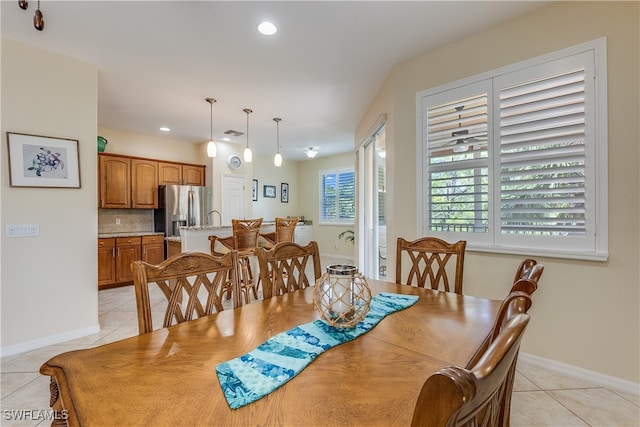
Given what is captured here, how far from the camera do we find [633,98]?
6.01 feet

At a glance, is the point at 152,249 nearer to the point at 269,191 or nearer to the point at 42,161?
the point at 42,161

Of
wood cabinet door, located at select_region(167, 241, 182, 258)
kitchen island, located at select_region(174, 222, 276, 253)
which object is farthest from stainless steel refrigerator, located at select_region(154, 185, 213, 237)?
kitchen island, located at select_region(174, 222, 276, 253)

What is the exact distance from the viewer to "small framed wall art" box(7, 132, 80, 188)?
2461 mm

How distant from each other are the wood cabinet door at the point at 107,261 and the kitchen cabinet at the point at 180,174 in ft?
4.47

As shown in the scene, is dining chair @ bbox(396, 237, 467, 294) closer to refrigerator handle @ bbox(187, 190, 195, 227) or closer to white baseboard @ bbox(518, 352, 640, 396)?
white baseboard @ bbox(518, 352, 640, 396)

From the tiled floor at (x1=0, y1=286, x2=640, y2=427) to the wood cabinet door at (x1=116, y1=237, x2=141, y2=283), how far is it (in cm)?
221

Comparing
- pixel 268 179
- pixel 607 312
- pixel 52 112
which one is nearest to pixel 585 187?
pixel 607 312

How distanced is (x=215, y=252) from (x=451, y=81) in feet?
9.81

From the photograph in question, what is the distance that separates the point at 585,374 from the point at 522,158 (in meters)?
1.57

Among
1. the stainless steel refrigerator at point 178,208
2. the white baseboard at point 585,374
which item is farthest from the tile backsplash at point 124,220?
the white baseboard at point 585,374

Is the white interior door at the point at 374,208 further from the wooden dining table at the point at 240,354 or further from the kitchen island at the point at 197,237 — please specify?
the wooden dining table at the point at 240,354

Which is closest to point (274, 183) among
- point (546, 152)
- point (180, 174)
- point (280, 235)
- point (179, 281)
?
point (180, 174)

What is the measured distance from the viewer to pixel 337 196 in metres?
7.28

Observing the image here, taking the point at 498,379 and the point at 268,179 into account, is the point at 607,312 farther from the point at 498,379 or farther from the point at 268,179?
the point at 268,179
